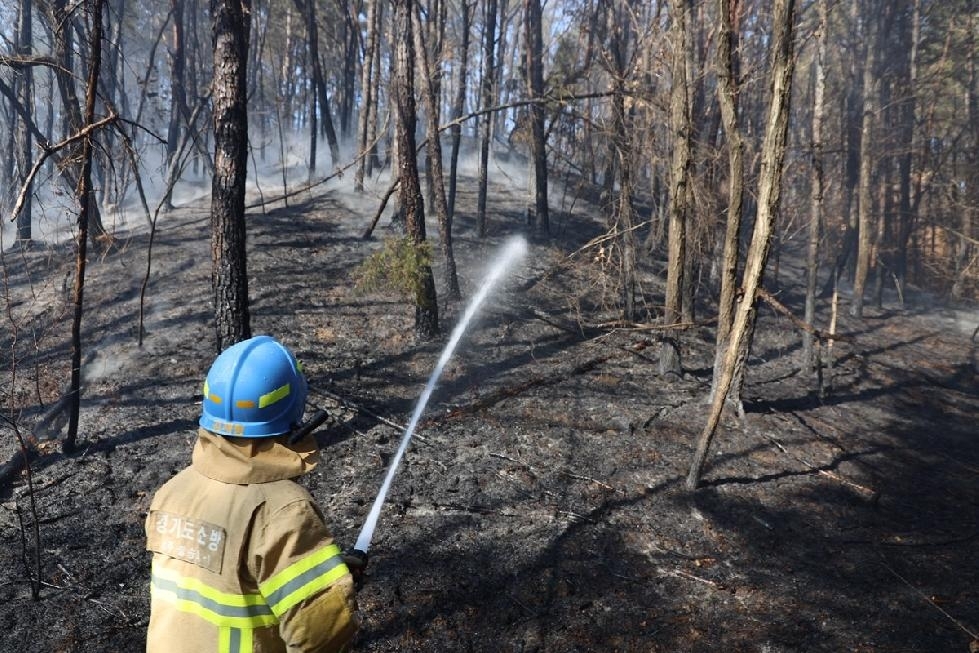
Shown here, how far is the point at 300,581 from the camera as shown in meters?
2.00

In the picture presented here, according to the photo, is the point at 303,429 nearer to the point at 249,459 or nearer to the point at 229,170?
the point at 249,459

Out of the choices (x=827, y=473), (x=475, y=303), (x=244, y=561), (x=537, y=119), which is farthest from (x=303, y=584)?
(x=537, y=119)

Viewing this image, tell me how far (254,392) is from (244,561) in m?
0.52

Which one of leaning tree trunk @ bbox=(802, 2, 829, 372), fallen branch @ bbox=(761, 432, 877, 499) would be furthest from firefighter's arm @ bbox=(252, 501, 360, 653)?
leaning tree trunk @ bbox=(802, 2, 829, 372)

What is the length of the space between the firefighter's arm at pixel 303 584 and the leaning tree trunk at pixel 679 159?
8102 mm

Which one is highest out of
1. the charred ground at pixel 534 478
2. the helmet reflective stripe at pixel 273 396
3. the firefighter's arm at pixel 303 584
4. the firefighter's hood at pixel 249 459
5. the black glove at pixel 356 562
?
the helmet reflective stripe at pixel 273 396

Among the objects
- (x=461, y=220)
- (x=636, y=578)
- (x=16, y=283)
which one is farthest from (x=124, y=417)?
(x=461, y=220)

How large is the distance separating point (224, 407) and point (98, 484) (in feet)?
21.0

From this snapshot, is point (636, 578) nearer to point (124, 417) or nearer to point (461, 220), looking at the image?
point (124, 417)

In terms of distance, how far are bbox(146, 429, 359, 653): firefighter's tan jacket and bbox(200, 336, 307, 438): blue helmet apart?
51 millimetres

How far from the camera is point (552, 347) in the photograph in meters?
12.9

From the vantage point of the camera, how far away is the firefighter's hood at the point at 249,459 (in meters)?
2.14

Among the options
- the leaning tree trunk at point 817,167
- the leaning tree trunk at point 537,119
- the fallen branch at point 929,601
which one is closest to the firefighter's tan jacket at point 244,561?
the fallen branch at point 929,601

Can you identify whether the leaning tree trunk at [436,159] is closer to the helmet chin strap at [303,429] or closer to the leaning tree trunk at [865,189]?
the helmet chin strap at [303,429]
